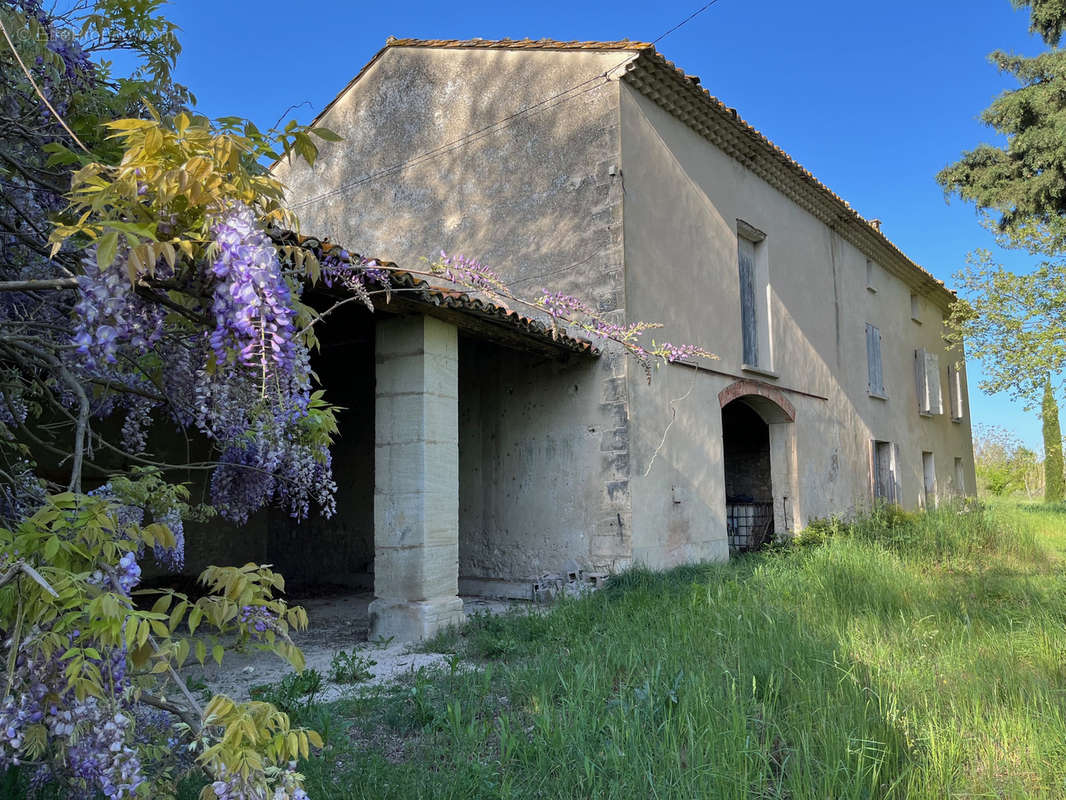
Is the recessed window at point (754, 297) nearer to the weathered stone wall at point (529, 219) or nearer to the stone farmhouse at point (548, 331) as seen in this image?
the stone farmhouse at point (548, 331)

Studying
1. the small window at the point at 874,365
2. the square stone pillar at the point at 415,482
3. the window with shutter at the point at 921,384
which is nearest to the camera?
the square stone pillar at the point at 415,482

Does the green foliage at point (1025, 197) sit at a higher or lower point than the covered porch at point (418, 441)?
higher

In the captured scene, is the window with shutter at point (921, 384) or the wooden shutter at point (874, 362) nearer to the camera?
the wooden shutter at point (874, 362)

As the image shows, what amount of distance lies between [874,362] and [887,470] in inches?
76.3

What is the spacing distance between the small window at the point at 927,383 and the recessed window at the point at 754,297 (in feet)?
22.7

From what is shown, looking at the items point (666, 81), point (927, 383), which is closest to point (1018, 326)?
point (927, 383)

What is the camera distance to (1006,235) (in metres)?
13.9

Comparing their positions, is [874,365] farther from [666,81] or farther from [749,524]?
[666,81]

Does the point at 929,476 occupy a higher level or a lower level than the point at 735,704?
higher

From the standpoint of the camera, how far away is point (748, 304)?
384 inches

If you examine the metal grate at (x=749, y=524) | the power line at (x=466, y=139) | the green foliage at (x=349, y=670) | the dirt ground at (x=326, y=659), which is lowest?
the dirt ground at (x=326, y=659)

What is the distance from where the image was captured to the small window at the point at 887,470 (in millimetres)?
12930

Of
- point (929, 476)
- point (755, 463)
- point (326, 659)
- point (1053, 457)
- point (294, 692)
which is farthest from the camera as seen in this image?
point (1053, 457)

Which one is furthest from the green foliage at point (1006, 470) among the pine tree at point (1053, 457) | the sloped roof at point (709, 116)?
the sloped roof at point (709, 116)
